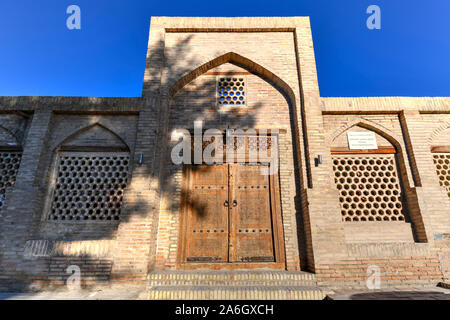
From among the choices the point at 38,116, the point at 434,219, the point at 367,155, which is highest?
the point at 38,116

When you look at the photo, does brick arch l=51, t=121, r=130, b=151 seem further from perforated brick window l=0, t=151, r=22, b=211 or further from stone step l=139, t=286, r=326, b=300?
stone step l=139, t=286, r=326, b=300

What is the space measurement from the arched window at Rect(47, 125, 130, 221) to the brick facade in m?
0.05

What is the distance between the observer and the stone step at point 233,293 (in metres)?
3.36

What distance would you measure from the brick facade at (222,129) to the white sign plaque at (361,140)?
0.44ft

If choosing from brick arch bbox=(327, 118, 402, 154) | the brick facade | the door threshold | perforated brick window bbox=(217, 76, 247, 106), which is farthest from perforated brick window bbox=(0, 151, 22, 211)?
brick arch bbox=(327, 118, 402, 154)

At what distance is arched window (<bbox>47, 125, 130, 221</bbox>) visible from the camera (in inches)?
183

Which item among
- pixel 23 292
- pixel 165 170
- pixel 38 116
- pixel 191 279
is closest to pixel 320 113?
pixel 165 170

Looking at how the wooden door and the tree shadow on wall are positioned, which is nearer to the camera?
the tree shadow on wall

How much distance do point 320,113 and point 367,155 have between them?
1266mm

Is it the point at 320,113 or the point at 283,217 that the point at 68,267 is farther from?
the point at 320,113

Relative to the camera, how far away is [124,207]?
4.31 meters

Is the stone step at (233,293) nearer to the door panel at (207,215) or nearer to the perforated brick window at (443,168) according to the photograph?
the door panel at (207,215)

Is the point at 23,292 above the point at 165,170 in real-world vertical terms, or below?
below

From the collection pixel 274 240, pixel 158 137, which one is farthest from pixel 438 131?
pixel 158 137
